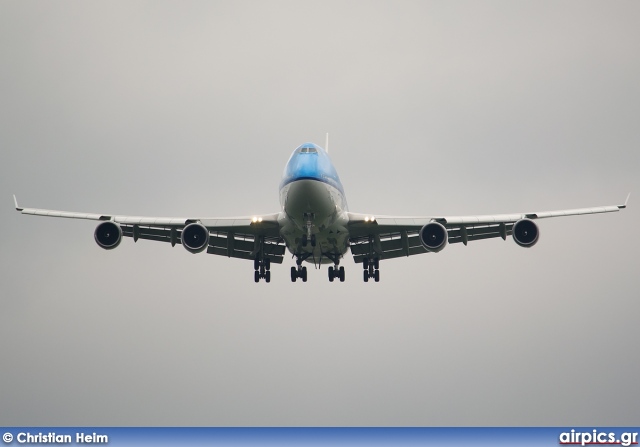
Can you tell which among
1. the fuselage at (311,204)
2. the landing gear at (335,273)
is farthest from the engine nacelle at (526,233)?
the landing gear at (335,273)

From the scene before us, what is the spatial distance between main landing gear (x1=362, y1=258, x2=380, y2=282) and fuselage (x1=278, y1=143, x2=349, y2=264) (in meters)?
4.41

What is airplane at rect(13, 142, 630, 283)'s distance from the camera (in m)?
49.2

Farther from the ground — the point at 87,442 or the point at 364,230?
the point at 364,230

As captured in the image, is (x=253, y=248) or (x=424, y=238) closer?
(x=424, y=238)

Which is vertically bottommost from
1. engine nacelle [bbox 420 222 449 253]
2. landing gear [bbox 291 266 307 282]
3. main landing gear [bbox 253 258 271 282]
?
engine nacelle [bbox 420 222 449 253]

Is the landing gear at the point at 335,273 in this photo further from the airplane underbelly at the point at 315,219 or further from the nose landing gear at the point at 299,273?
the airplane underbelly at the point at 315,219

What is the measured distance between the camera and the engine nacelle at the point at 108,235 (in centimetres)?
5138

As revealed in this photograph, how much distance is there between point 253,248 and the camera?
56.7m

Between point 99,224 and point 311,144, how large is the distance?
10.4 m

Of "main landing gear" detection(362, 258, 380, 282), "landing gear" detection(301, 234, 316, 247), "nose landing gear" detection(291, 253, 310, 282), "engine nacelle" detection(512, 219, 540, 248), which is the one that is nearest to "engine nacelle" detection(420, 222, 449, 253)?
"engine nacelle" detection(512, 219, 540, 248)

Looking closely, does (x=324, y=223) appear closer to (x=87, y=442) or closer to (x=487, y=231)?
(x=487, y=231)

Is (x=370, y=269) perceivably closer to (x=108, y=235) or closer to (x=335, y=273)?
(x=335, y=273)

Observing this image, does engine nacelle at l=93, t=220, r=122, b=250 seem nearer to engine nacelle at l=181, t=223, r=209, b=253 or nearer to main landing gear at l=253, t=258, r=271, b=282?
engine nacelle at l=181, t=223, r=209, b=253

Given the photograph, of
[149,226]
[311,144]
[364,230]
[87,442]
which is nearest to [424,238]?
[364,230]
